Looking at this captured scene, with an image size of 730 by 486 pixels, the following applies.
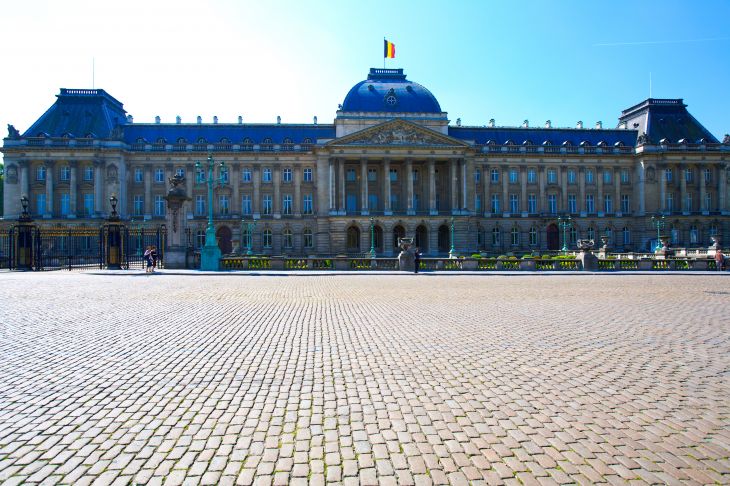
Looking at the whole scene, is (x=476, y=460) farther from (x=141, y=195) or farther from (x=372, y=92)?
(x=141, y=195)

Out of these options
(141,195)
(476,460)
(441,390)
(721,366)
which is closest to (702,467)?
(476,460)

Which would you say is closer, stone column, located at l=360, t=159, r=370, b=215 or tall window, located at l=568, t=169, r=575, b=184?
stone column, located at l=360, t=159, r=370, b=215

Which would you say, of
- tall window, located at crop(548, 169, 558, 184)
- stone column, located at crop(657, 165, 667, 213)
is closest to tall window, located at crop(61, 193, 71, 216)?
tall window, located at crop(548, 169, 558, 184)

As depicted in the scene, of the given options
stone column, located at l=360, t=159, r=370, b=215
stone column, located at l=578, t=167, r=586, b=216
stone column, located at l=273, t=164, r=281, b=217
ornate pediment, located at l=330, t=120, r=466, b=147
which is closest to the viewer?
ornate pediment, located at l=330, t=120, r=466, b=147

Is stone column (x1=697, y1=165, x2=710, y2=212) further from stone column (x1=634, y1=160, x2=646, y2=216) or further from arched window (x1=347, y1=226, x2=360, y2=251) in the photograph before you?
arched window (x1=347, y1=226, x2=360, y2=251)

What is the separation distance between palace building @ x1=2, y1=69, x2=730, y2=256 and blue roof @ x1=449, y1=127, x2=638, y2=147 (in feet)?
0.69

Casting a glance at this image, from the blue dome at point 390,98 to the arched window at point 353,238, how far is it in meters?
15.9

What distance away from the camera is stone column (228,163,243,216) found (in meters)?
65.4

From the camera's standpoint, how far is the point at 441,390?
6367 mm

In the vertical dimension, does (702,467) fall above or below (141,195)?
below

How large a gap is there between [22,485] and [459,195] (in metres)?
61.9

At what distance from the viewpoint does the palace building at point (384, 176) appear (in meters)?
62.1

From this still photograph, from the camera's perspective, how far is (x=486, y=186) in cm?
6819

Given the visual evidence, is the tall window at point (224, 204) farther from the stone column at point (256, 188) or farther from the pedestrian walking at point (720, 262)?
the pedestrian walking at point (720, 262)
